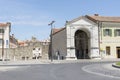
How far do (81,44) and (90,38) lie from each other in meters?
4.39

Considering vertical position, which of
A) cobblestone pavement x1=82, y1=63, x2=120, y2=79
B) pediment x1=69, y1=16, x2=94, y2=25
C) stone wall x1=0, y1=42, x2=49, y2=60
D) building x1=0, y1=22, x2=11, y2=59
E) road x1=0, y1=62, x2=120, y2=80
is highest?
pediment x1=69, y1=16, x2=94, y2=25

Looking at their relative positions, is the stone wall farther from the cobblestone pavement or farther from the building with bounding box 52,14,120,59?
the cobblestone pavement

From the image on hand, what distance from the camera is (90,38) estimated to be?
2613 inches

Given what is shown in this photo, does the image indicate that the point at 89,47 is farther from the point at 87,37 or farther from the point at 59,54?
the point at 59,54

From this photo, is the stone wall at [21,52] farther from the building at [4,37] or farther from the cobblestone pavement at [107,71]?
the cobblestone pavement at [107,71]

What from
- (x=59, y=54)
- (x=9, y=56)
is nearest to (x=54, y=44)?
(x=59, y=54)

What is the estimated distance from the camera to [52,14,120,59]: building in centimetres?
6444

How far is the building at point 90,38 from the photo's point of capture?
6444 cm

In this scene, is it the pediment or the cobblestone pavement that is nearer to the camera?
the cobblestone pavement

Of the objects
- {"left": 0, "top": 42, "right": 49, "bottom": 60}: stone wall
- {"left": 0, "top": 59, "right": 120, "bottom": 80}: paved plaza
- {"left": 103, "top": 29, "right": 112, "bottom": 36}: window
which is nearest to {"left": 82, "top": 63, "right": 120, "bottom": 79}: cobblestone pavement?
{"left": 0, "top": 59, "right": 120, "bottom": 80}: paved plaza

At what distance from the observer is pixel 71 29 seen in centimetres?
6481

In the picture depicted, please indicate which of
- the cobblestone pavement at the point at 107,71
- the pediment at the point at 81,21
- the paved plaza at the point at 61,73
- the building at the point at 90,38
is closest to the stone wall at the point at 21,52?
the building at the point at 90,38

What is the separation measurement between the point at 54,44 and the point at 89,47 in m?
12.1

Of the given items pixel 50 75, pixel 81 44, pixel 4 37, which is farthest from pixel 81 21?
pixel 50 75
